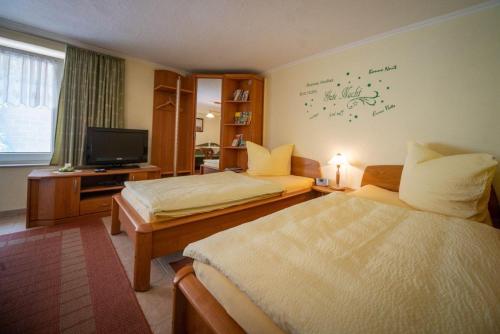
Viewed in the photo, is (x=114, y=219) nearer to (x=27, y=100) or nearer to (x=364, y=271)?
(x=27, y=100)

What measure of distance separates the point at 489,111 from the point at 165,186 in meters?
2.85

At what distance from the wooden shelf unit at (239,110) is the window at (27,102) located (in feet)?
7.44

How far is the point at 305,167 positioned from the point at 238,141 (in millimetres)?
1252

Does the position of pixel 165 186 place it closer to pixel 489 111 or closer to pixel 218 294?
pixel 218 294

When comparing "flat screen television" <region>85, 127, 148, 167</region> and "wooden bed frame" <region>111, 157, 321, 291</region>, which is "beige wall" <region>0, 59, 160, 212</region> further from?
"wooden bed frame" <region>111, 157, 321, 291</region>

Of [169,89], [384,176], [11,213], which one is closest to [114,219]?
[11,213]

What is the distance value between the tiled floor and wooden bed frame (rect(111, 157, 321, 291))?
84 mm

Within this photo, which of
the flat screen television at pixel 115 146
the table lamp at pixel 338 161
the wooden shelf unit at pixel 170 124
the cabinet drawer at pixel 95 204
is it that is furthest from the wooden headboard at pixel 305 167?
the cabinet drawer at pixel 95 204

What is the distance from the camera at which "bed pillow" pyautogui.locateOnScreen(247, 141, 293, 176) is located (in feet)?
9.66

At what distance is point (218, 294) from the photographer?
78 cm

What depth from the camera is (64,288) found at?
1.40 meters

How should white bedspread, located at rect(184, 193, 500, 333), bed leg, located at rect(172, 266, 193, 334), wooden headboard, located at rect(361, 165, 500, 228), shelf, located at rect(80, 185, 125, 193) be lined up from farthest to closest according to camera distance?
shelf, located at rect(80, 185, 125, 193) → wooden headboard, located at rect(361, 165, 500, 228) → bed leg, located at rect(172, 266, 193, 334) → white bedspread, located at rect(184, 193, 500, 333)

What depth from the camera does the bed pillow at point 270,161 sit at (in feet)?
9.66

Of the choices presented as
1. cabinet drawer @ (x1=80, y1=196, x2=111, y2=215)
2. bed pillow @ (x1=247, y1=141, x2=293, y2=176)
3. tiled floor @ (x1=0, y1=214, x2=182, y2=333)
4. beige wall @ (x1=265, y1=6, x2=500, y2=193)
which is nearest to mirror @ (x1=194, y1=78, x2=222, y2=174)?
bed pillow @ (x1=247, y1=141, x2=293, y2=176)
